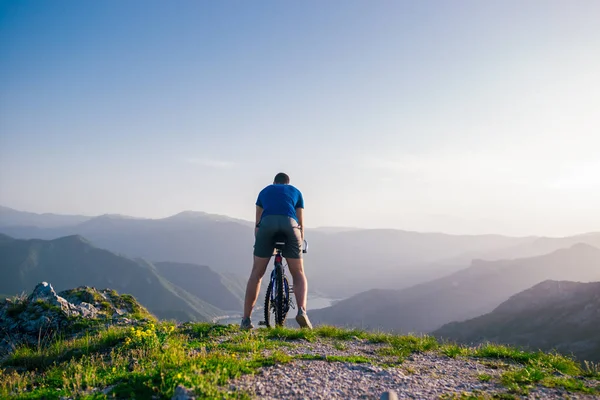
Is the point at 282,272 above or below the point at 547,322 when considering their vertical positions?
above

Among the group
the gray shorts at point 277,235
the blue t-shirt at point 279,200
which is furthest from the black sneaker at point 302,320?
the blue t-shirt at point 279,200

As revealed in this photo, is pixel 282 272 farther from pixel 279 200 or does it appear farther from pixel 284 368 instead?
pixel 284 368

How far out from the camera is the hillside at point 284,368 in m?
4.35

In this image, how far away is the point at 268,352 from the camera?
6211 mm

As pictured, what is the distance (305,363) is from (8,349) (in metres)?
8.55

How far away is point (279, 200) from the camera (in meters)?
8.37

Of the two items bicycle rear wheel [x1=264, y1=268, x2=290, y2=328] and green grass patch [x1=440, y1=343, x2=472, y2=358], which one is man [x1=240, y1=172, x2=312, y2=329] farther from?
green grass patch [x1=440, y1=343, x2=472, y2=358]

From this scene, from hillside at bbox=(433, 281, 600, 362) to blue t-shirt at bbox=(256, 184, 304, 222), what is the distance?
108 m

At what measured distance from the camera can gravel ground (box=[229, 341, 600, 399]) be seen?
174 inches

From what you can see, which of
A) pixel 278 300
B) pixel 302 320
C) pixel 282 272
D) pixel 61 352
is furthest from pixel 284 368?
pixel 61 352

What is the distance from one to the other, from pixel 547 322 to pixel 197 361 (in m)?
148

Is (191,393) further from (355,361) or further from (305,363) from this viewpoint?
(355,361)

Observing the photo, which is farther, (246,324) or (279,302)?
(279,302)

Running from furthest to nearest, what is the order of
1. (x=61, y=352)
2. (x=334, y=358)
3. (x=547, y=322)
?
1. (x=547, y=322)
2. (x=61, y=352)
3. (x=334, y=358)
